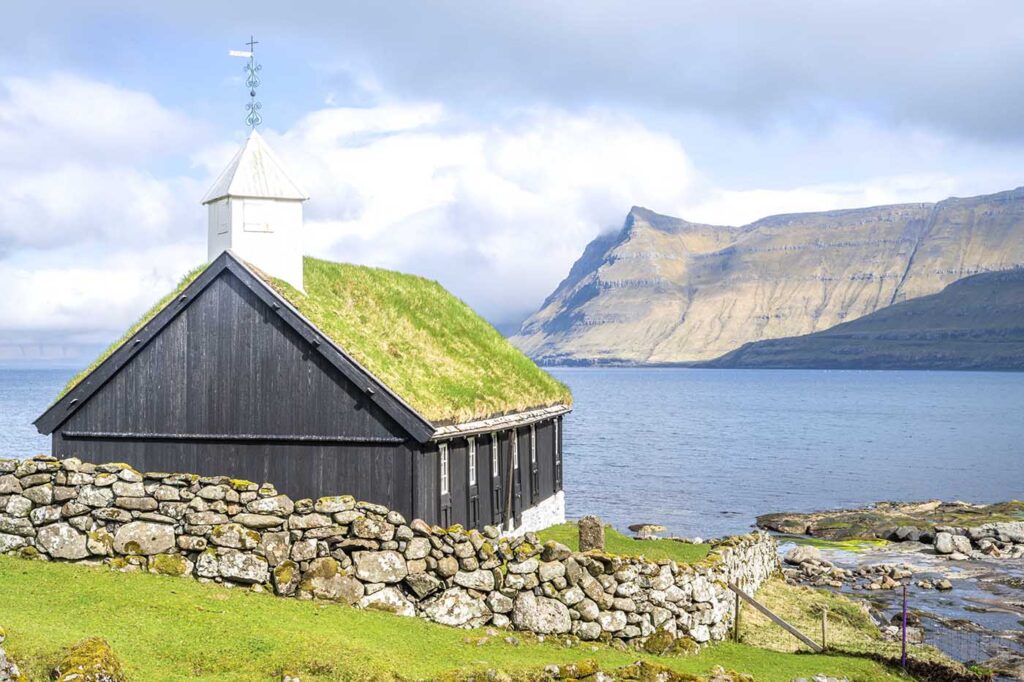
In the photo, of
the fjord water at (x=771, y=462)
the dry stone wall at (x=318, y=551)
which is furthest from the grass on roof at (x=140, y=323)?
the fjord water at (x=771, y=462)

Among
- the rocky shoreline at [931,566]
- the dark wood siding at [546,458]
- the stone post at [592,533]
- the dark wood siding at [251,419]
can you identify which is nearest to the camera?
the stone post at [592,533]

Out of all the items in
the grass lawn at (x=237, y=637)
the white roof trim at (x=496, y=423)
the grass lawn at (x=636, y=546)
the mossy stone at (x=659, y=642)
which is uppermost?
the white roof trim at (x=496, y=423)

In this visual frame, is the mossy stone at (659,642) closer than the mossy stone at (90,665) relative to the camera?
No

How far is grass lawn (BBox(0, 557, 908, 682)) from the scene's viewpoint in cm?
1557

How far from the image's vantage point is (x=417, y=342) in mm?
30891

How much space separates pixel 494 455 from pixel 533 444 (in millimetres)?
5223

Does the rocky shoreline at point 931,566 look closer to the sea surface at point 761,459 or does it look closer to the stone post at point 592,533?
the sea surface at point 761,459

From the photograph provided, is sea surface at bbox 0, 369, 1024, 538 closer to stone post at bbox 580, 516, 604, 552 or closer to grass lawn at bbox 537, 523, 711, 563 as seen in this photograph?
grass lawn at bbox 537, 523, 711, 563

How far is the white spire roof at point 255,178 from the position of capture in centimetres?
2859

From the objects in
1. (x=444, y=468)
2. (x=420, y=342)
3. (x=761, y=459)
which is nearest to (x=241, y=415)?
(x=444, y=468)

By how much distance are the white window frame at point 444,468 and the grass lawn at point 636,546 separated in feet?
21.3

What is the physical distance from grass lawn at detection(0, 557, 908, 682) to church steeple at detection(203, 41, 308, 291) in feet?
35.8

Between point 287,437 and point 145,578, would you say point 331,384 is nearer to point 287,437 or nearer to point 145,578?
point 287,437

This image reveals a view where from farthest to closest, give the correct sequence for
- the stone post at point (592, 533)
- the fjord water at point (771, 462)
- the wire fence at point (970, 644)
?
1. the fjord water at point (771, 462)
2. the wire fence at point (970, 644)
3. the stone post at point (592, 533)
